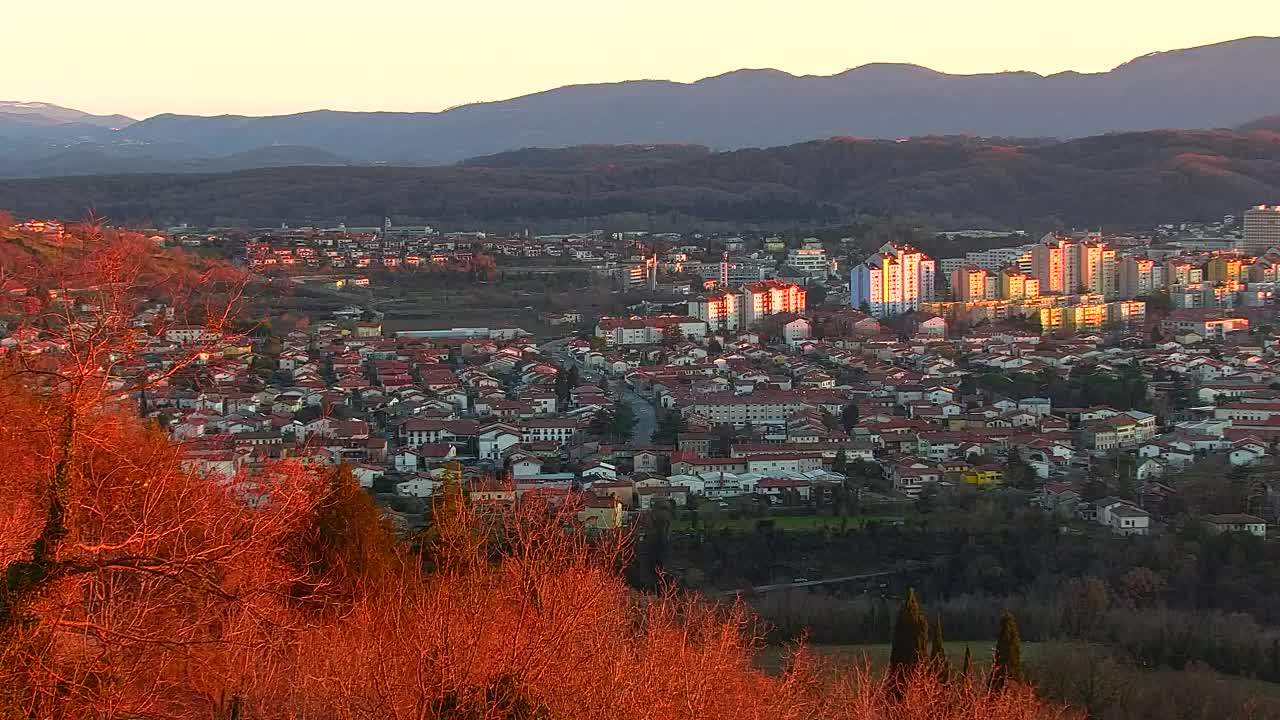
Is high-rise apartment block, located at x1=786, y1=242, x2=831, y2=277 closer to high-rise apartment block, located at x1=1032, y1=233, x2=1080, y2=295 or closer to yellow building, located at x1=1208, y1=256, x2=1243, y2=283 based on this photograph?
high-rise apartment block, located at x1=1032, y1=233, x2=1080, y2=295

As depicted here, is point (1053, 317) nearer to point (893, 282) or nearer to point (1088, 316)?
point (1088, 316)

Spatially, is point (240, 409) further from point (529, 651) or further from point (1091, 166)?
point (1091, 166)

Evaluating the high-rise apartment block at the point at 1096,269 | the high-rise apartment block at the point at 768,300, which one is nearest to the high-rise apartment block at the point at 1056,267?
the high-rise apartment block at the point at 1096,269

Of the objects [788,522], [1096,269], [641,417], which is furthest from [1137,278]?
[788,522]

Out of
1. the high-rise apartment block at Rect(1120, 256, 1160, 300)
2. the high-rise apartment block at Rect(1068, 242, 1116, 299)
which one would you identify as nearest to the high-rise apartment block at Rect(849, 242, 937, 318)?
the high-rise apartment block at Rect(1068, 242, 1116, 299)

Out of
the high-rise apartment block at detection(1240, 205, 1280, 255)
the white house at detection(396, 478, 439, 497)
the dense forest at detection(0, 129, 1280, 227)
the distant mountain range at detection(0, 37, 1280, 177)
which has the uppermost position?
the distant mountain range at detection(0, 37, 1280, 177)

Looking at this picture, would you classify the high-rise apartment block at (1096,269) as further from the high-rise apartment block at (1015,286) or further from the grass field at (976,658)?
the grass field at (976,658)

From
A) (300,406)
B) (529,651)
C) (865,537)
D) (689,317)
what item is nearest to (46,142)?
(689,317)
